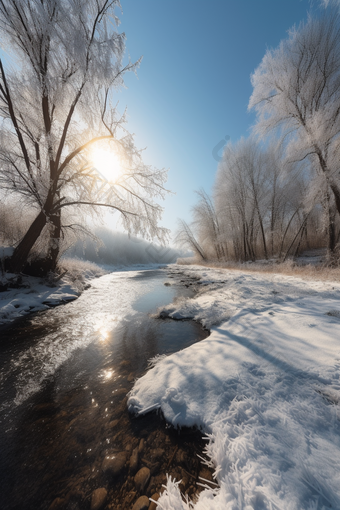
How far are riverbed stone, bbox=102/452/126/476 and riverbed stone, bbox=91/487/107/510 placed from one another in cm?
11

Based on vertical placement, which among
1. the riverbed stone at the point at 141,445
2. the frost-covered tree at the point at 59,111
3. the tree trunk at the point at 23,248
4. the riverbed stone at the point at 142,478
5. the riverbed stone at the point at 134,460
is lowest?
the riverbed stone at the point at 134,460

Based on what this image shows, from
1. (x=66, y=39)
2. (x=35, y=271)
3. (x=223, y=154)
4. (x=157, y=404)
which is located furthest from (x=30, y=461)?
(x=223, y=154)

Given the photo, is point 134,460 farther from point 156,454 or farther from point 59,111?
point 59,111

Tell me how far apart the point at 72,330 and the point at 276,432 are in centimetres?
404

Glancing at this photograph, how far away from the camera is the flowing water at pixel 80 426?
119 cm

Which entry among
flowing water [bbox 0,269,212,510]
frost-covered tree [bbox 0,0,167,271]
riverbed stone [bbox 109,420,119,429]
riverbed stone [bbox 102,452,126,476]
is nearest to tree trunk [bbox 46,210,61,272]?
frost-covered tree [bbox 0,0,167,271]

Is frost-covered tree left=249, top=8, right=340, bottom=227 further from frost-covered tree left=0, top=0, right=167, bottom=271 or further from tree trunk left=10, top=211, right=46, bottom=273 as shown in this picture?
tree trunk left=10, top=211, right=46, bottom=273

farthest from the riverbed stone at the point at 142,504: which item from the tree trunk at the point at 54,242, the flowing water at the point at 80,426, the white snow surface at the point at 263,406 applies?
the tree trunk at the point at 54,242

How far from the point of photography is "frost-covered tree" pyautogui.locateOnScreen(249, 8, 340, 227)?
279 inches

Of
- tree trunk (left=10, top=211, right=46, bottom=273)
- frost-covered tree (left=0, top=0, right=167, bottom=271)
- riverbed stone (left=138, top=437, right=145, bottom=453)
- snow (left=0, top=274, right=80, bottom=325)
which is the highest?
frost-covered tree (left=0, top=0, right=167, bottom=271)

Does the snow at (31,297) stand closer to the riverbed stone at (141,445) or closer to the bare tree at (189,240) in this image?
the riverbed stone at (141,445)

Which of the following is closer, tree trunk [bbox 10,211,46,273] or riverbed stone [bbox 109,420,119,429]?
riverbed stone [bbox 109,420,119,429]

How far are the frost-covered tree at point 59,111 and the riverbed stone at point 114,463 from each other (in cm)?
595

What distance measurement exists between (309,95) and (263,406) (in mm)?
12034
